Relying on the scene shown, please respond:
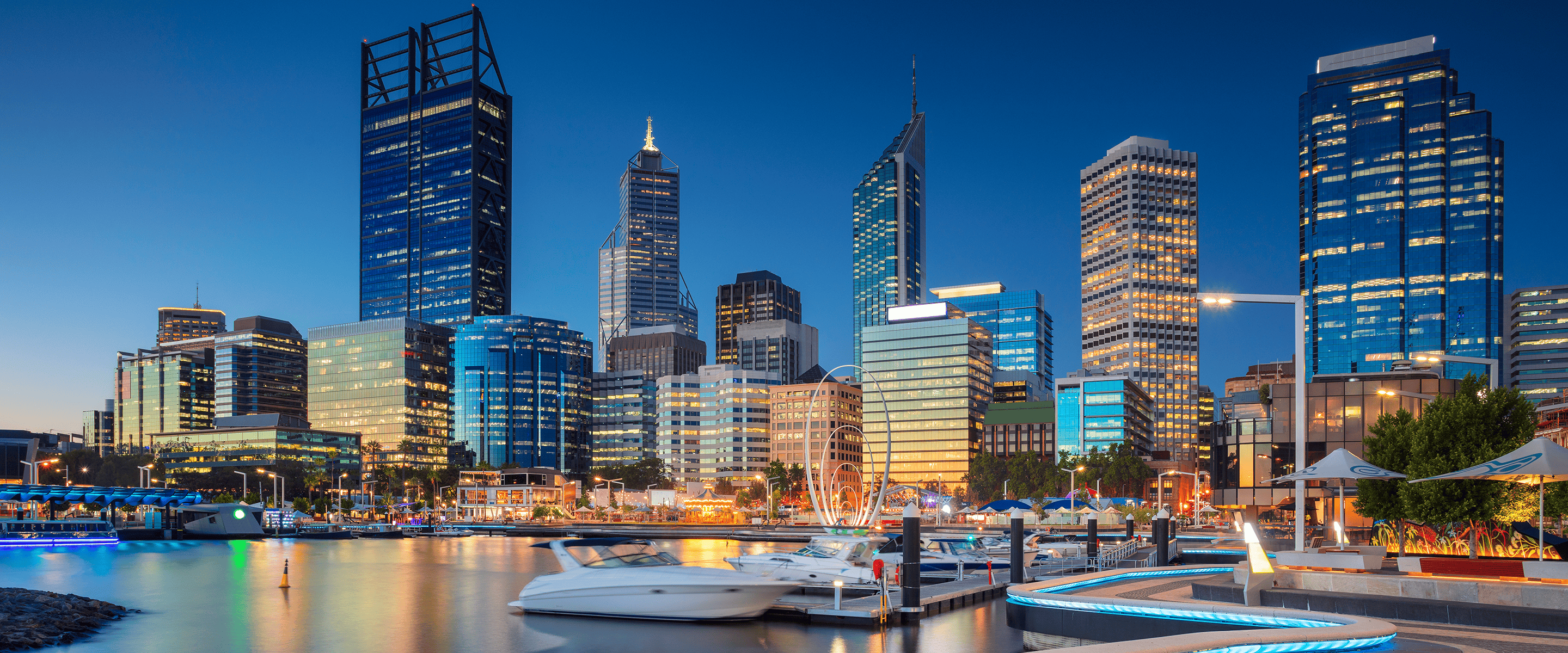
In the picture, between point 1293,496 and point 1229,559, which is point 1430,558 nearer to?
point 1229,559

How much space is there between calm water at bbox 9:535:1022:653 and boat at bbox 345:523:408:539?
3680 cm

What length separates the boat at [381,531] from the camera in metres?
96.1

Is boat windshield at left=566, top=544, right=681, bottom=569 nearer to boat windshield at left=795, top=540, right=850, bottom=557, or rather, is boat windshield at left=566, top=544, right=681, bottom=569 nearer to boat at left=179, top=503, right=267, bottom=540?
boat windshield at left=795, top=540, right=850, bottom=557

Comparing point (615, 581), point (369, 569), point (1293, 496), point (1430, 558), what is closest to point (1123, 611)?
point (1430, 558)

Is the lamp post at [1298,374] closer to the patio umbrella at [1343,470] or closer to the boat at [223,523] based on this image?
the patio umbrella at [1343,470]

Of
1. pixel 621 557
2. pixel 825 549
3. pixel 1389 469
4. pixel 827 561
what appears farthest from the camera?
pixel 825 549

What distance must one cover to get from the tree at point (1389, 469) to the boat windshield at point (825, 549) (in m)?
15.9

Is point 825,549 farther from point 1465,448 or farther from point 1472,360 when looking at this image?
point 1472,360

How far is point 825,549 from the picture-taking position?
1463 inches

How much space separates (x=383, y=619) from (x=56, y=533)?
7274 cm

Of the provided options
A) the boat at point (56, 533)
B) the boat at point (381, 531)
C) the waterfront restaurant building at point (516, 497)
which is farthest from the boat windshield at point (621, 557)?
the waterfront restaurant building at point (516, 497)

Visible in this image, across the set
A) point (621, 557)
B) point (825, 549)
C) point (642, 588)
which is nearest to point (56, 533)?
point (825, 549)

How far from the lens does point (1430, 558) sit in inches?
806

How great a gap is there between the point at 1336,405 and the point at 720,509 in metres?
103
